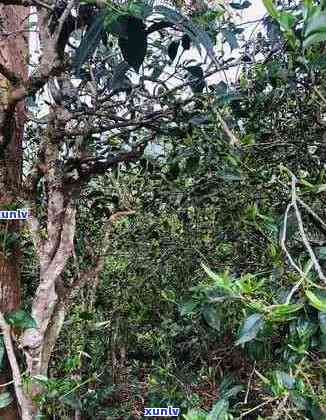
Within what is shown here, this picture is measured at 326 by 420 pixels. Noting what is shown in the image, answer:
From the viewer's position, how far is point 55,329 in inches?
48.6

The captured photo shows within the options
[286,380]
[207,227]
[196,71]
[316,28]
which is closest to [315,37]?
[316,28]

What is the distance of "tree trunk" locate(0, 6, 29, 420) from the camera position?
1.16 meters

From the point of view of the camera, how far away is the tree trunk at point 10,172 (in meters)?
1.16

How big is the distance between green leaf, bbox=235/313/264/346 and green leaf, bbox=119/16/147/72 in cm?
38

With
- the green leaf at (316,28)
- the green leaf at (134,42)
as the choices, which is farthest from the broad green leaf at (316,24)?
the green leaf at (134,42)

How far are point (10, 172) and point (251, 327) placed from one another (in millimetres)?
772

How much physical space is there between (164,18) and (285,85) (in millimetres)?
596

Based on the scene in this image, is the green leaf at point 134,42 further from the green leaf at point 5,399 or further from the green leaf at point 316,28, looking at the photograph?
the green leaf at point 5,399

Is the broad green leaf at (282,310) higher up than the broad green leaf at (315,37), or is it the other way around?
the broad green leaf at (315,37)

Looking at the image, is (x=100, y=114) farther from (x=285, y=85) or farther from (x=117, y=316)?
(x=117, y=316)

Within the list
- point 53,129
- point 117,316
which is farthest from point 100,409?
point 53,129

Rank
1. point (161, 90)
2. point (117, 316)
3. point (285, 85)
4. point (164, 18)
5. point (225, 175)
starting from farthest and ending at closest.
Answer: point (117, 316)
point (161, 90)
point (285, 85)
point (225, 175)
point (164, 18)

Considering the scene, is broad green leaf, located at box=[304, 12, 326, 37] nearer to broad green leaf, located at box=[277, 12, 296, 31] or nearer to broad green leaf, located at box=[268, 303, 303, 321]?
broad green leaf, located at box=[277, 12, 296, 31]

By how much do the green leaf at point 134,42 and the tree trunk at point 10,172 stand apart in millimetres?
411
